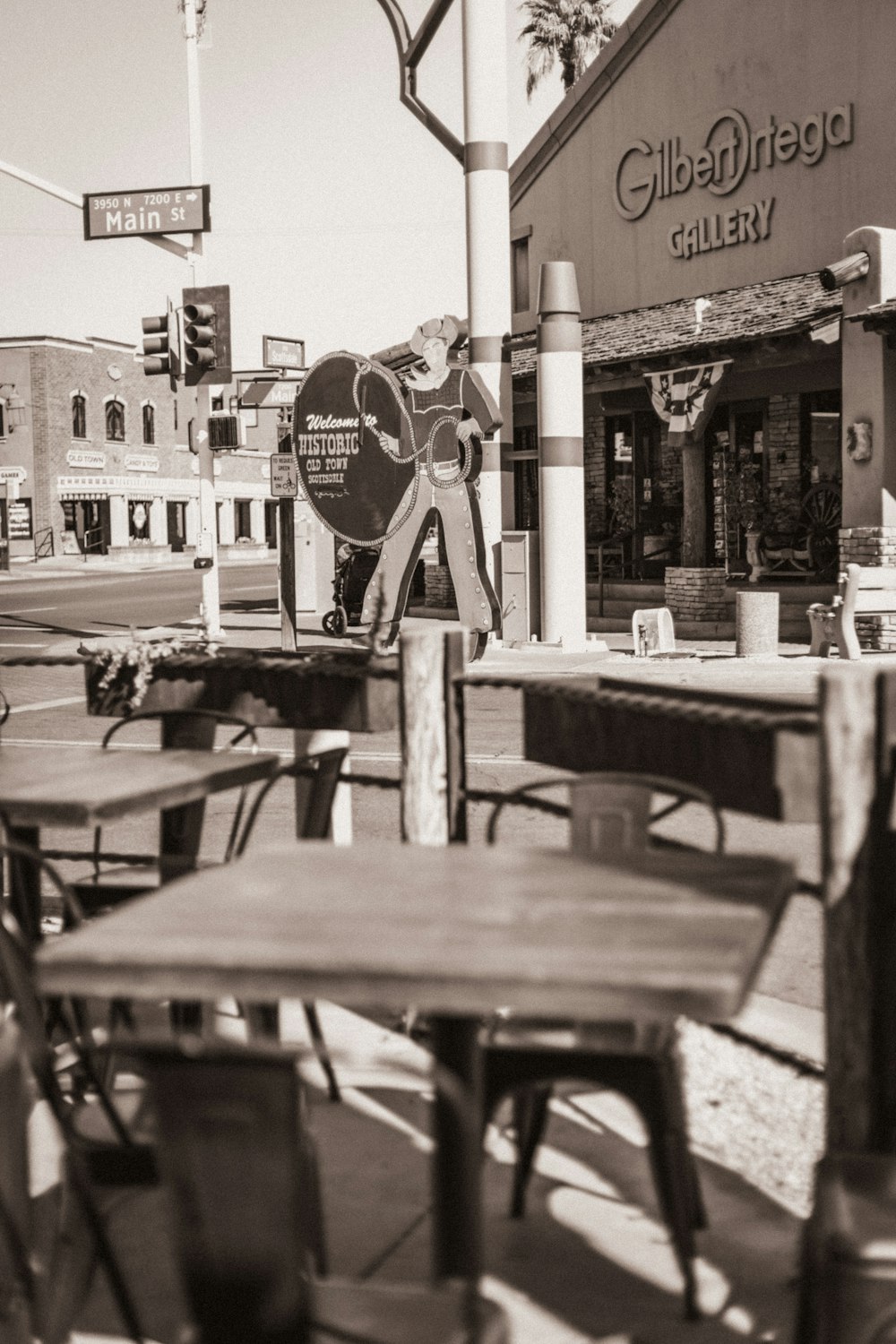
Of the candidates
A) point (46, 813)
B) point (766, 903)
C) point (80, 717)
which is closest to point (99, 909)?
point (46, 813)

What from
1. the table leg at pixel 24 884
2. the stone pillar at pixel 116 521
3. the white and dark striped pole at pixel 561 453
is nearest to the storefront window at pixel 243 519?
the stone pillar at pixel 116 521

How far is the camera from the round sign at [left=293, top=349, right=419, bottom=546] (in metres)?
15.7

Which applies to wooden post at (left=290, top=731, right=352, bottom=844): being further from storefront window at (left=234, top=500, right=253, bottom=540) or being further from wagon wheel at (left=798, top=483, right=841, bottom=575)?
storefront window at (left=234, top=500, right=253, bottom=540)

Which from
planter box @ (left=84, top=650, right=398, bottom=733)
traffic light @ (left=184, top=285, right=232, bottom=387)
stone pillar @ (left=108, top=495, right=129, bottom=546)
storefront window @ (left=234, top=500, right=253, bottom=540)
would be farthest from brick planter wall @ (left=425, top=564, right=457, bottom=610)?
storefront window @ (left=234, top=500, right=253, bottom=540)

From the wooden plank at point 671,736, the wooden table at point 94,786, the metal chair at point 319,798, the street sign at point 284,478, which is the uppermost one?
the street sign at point 284,478

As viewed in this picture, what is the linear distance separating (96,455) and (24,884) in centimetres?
5866

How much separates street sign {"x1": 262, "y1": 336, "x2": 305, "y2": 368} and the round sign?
5110 millimetres

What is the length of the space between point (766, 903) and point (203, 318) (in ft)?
51.8

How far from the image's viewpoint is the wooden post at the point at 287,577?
1648 centimetres

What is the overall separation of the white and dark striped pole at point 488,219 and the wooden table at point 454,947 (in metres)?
15.1

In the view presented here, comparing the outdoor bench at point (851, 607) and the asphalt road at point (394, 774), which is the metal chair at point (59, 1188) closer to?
the asphalt road at point (394, 774)

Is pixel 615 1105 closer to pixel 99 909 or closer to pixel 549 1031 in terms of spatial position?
pixel 549 1031

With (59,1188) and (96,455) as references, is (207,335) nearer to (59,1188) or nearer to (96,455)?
(59,1188)

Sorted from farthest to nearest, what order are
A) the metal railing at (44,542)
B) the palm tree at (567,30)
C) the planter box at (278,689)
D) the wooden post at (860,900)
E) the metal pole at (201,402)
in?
1. the metal railing at (44,542)
2. the palm tree at (567,30)
3. the metal pole at (201,402)
4. the planter box at (278,689)
5. the wooden post at (860,900)
